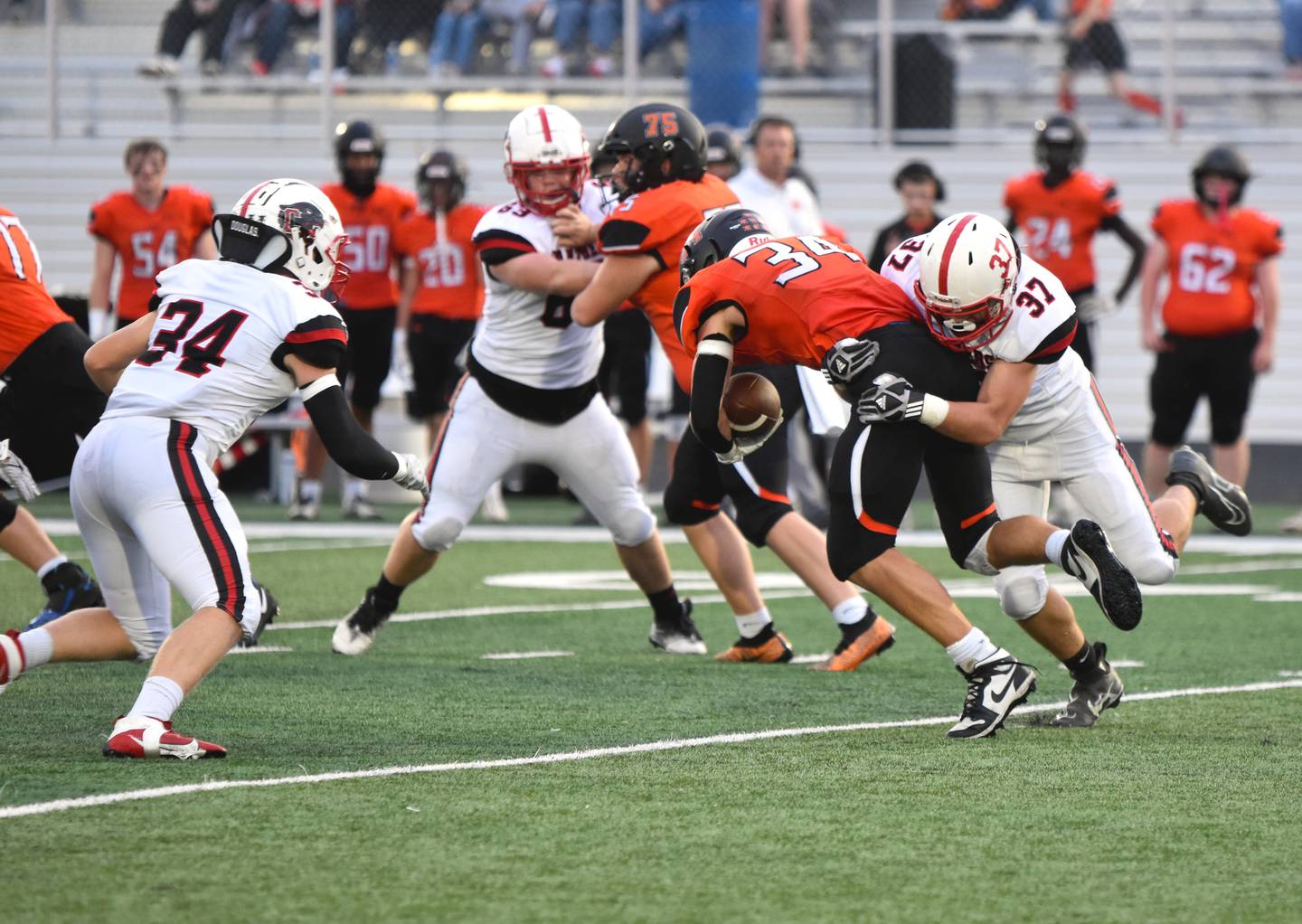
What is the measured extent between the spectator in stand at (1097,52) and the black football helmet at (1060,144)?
11.9ft

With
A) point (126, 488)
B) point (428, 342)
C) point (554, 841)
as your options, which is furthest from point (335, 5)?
point (554, 841)

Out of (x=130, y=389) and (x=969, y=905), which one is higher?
(x=130, y=389)

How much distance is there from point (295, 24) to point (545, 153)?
29.4 feet

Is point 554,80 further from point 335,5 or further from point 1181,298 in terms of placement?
point 1181,298

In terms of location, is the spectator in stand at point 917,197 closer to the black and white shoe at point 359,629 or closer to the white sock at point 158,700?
the black and white shoe at point 359,629

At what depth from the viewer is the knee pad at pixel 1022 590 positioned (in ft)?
16.8

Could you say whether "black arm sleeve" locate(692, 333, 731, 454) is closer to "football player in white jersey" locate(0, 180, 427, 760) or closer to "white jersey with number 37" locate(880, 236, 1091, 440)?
"white jersey with number 37" locate(880, 236, 1091, 440)

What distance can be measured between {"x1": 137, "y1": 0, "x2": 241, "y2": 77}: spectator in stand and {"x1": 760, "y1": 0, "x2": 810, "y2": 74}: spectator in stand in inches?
157

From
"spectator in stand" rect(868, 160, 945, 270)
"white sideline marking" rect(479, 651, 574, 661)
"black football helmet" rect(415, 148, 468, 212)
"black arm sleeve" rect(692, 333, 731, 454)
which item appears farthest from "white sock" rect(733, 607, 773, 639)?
"black football helmet" rect(415, 148, 468, 212)

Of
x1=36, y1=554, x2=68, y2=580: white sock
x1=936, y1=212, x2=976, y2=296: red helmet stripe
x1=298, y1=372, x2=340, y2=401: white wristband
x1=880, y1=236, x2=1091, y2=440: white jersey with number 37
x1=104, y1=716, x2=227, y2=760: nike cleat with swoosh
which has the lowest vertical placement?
x1=104, y1=716, x2=227, y2=760: nike cleat with swoosh

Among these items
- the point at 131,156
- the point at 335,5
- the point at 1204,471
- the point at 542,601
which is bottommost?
the point at 542,601

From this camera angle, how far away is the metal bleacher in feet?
46.9

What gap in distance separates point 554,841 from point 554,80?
37.3ft

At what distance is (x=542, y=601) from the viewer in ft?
26.1
